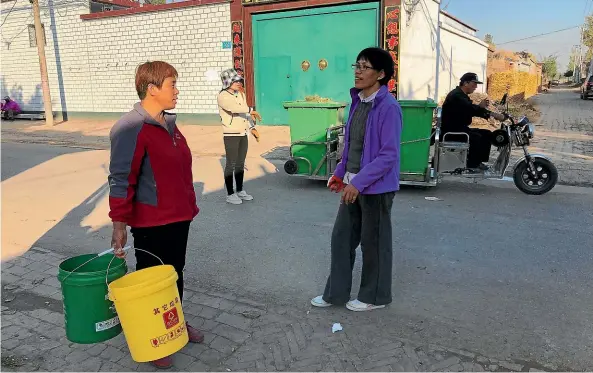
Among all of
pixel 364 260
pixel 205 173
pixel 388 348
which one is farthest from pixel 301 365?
pixel 205 173

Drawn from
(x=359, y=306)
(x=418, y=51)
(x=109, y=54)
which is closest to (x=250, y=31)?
(x=418, y=51)

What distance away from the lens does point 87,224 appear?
603 cm

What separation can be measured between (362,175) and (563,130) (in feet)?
44.1

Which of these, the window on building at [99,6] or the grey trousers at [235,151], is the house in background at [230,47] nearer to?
the window on building at [99,6]

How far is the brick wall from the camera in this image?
16125 mm

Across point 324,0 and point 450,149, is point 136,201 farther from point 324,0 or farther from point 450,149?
point 324,0

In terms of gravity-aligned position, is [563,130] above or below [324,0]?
below

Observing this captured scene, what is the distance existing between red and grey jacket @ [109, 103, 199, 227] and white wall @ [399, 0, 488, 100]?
11.7 m

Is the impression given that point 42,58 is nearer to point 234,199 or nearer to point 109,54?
point 109,54

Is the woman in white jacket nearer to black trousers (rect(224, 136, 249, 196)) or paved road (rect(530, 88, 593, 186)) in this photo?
black trousers (rect(224, 136, 249, 196))

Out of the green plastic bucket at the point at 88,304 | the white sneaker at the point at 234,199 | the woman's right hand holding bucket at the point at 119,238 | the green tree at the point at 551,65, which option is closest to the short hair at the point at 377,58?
the woman's right hand holding bucket at the point at 119,238

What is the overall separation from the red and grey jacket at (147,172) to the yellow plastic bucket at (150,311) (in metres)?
0.34

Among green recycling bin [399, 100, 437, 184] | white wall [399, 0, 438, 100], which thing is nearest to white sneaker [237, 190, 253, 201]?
green recycling bin [399, 100, 437, 184]

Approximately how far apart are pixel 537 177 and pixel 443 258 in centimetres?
308
